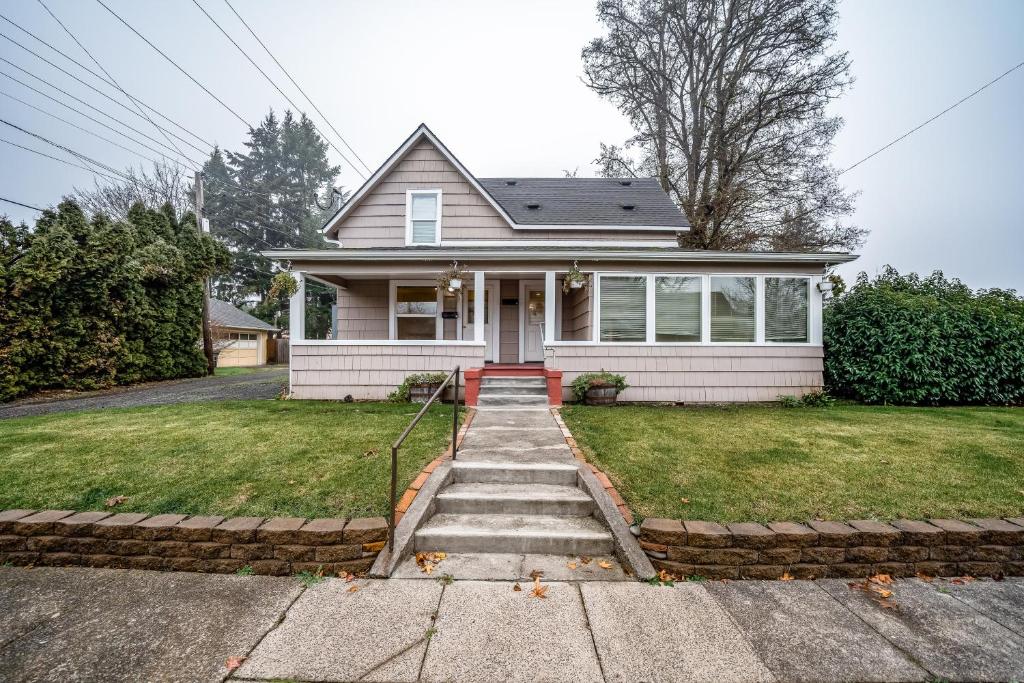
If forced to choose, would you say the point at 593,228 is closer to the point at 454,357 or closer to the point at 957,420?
the point at 454,357

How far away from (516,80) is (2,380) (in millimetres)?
21406

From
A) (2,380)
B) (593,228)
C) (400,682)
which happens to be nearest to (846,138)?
(593,228)

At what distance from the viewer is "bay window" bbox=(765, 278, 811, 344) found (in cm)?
790

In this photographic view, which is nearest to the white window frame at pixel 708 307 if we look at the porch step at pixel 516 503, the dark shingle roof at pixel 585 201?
the dark shingle roof at pixel 585 201

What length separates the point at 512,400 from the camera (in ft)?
23.5

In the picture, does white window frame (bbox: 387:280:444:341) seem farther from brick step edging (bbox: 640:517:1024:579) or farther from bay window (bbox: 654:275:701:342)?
brick step edging (bbox: 640:517:1024:579)

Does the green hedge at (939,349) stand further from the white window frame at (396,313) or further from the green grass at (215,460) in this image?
the white window frame at (396,313)

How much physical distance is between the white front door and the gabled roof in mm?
1843

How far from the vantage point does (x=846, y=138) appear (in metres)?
14.4

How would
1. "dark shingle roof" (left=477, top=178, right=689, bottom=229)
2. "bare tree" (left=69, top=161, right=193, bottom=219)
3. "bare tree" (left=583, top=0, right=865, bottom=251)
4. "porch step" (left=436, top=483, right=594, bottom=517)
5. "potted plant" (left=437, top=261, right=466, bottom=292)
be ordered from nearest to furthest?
"porch step" (left=436, top=483, right=594, bottom=517) < "potted plant" (left=437, top=261, right=466, bottom=292) < "dark shingle roof" (left=477, top=178, right=689, bottom=229) < "bare tree" (left=583, top=0, right=865, bottom=251) < "bare tree" (left=69, top=161, right=193, bottom=219)

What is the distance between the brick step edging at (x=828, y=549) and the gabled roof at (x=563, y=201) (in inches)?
340

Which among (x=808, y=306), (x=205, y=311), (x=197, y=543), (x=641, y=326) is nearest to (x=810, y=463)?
(x=641, y=326)

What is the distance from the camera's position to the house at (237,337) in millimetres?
20953

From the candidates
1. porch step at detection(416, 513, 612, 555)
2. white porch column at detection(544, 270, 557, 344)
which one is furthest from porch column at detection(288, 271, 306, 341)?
porch step at detection(416, 513, 612, 555)
